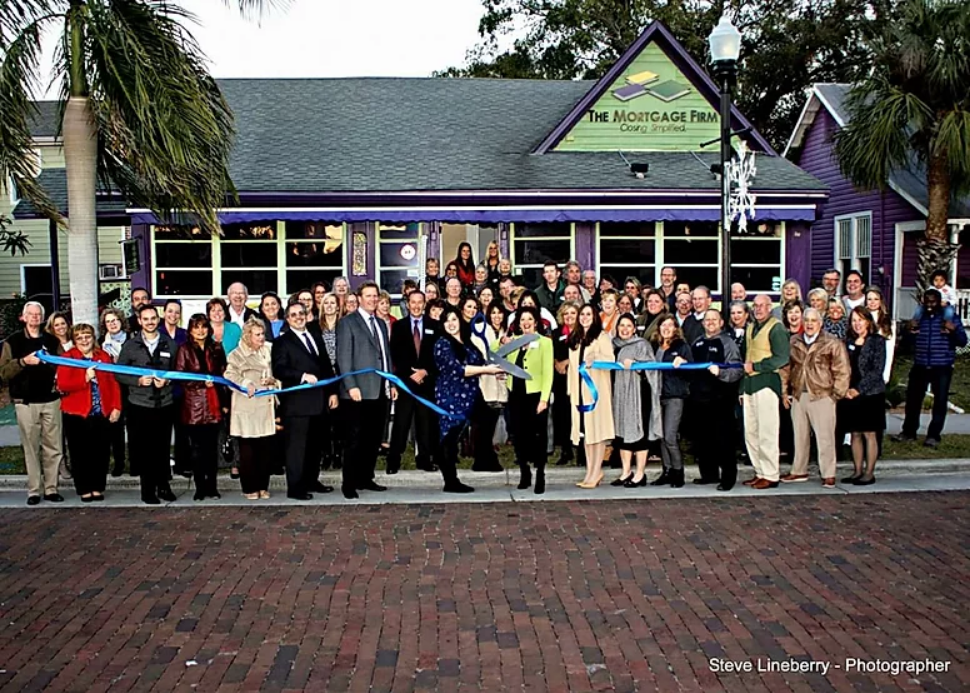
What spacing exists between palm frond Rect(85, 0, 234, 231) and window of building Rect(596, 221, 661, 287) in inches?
352

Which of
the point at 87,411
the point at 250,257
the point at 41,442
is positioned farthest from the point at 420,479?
the point at 250,257

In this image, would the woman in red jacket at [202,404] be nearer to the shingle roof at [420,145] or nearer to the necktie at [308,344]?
the necktie at [308,344]

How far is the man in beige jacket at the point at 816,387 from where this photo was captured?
990 centimetres

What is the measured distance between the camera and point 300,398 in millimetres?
9609

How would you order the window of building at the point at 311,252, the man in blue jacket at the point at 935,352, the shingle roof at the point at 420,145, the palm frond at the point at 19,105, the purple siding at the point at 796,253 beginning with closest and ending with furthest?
the palm frond at the point at 19,105
the man in blue jacket at the point at 935,352
the shingle roof at the point at 420,145
the window of building at the point at 311,252
the purple siding at the point at 796,253

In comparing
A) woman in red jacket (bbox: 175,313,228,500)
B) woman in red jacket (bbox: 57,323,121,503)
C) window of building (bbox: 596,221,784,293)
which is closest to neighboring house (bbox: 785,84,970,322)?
window of building (bbox: 596,221,784,293)

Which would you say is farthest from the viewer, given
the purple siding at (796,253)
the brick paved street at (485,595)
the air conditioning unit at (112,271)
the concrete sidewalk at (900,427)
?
the air conditioning unit at (112,271)

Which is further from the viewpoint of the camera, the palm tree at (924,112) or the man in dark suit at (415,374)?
the palm tree at (924,112)

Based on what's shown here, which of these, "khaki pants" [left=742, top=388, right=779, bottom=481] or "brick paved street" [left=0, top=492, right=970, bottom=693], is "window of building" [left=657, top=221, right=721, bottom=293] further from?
"brick paved street" [left=0, top=492, right=970, bottom=693]

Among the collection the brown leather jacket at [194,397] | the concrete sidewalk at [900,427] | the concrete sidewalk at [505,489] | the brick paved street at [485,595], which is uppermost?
the brown leather jacket at [194,397]

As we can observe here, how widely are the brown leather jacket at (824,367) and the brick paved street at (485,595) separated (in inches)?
43.9

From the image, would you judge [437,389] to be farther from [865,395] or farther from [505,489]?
[865,395]

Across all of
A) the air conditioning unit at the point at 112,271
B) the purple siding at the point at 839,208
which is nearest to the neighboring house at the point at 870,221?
the purple siding at the point at 839,208

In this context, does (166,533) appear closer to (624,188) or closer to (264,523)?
(264,523)
